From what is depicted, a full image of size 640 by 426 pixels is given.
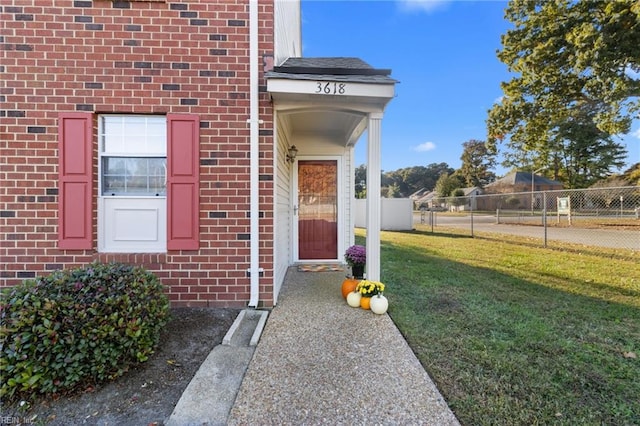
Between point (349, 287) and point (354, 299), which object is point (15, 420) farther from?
point (349, 287)

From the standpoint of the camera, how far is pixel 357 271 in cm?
466

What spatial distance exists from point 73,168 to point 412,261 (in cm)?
655

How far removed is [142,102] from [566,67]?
14.1m

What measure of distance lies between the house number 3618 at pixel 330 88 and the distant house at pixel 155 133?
0.08 feet

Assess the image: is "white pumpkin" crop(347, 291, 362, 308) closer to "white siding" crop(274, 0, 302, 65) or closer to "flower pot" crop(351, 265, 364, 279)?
"flower pot" crop(351, 265, 364, 279)

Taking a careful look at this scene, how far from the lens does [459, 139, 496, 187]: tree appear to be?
51.4 meters

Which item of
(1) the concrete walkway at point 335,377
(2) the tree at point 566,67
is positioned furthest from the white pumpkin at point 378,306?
(2) the tree at point 566,67

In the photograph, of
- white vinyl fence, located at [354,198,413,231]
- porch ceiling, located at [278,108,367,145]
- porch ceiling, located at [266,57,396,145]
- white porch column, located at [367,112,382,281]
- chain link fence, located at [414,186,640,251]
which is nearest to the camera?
porch ceiling, located at [266,57,396,145]

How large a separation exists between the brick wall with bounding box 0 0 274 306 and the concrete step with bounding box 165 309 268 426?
2.99 ft

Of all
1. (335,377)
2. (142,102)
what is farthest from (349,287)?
(142,102)

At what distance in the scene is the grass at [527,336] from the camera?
80.7 inches

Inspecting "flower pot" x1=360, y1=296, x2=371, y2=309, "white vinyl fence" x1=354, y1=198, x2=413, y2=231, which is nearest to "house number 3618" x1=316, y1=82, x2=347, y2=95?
"flower pot" x1=360, y1=296, x2=371, y2=309

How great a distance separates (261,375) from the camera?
7.72 ft

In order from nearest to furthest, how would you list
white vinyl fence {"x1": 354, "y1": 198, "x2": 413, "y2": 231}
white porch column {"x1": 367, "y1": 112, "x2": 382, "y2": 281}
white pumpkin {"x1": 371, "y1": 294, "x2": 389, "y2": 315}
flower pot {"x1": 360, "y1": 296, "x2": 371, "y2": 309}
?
white pumpkin {"x1": 371, "y1": 294, "x2": 389, "y2": 315}, flower pot {"x1": 360, "y1": 296, "x2": 371, "y2": 309}, white porch column {"x1": 367, "y1": 112, "x2": 382, "y2": 281}, white vinyl fence {"x1": 354, "y1": 198, "x2": 413, "y2": 231}
